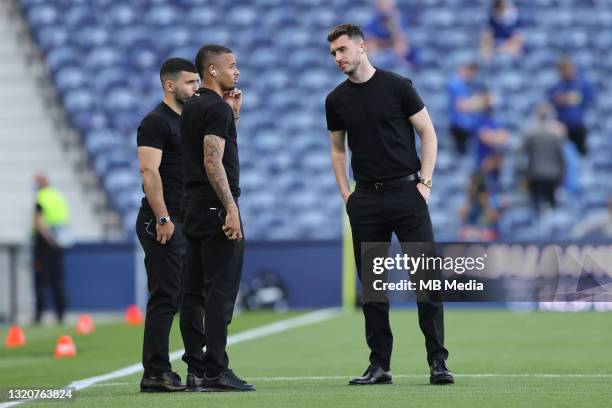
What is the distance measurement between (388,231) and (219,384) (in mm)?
1304

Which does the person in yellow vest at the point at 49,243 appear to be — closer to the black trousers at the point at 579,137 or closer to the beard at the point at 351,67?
the black trousers at the point at 579,137

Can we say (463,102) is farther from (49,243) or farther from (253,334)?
(253,334)

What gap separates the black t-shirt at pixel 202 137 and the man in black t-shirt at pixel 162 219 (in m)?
0.20

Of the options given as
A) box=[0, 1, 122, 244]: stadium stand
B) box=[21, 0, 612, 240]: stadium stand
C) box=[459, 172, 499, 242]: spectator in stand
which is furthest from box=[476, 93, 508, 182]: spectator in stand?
box=[0, 1, 122, 244]: stadium stand

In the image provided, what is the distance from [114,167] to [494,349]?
34.6ft

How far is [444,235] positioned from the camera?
18.2m

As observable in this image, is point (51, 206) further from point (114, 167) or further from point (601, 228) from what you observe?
point (601, 228)

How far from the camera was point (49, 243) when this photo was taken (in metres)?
17.2

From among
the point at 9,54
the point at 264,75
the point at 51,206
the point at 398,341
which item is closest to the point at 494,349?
the point at 398,341

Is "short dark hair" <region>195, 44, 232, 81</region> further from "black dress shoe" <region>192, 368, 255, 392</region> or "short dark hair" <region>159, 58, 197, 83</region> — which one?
Result: "black dress shoe" <region>192, 368, 255, 392</region>

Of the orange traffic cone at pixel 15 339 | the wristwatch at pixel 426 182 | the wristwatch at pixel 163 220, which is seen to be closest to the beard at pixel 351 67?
the wristwatch at pixel 426 182

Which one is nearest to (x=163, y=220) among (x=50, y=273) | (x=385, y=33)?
(x=50, y=273)

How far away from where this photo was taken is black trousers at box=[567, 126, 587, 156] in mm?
18938

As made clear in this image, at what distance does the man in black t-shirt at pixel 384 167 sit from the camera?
7758mm
